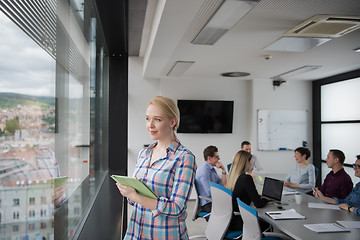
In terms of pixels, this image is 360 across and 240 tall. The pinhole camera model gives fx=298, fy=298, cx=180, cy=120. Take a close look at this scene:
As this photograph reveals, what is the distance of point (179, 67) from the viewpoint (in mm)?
5641

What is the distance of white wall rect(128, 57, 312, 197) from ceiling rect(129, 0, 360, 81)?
395 mm

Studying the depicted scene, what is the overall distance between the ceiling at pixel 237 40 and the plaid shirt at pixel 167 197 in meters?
1.62

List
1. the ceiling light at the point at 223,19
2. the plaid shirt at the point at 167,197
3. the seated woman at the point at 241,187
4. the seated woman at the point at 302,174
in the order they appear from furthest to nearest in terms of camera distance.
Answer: the seated woman at the point at 302,174, the seated woman at the point at 241,187, the ceiling light at the point at 223,19, the plaid shirt at the point at 167,197

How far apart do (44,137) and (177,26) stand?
8.33ft

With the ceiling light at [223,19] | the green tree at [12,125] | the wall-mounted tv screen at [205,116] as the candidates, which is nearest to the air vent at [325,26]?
the ceiling light at [223,19]

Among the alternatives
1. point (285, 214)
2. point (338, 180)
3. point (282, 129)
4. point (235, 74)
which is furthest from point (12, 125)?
point (282, 129)

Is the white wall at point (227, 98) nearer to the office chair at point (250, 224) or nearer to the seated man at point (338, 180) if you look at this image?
the seated man at point (338, 180)

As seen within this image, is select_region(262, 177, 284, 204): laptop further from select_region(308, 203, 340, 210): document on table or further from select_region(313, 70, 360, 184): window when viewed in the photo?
select_region(313, 70, 360, 184): window

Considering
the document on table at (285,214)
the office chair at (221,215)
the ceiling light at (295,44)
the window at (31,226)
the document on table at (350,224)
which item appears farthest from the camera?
the ceiling light at (295,44)

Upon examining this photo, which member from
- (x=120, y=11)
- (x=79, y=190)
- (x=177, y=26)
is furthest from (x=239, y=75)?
(x=79, y=190)

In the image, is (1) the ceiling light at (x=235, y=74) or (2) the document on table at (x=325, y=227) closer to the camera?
(2) the document on table at (x=325, y=227)

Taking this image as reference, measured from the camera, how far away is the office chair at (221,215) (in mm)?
3412

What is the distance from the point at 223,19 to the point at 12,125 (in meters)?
2.64

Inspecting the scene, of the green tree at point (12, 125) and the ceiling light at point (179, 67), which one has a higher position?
the ceiling light at point (179, 67)
